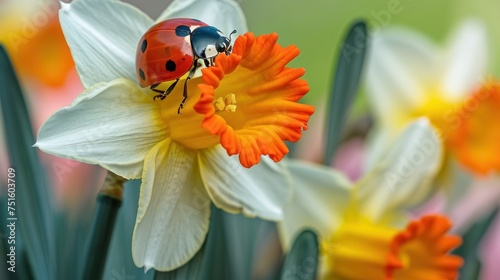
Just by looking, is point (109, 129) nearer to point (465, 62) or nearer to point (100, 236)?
point (100, 236)

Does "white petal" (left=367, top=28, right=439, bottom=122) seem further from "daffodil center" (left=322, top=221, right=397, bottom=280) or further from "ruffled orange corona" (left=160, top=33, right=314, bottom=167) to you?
"ruffled orange corona" (left=160, top=33, right=314, bottom=167)

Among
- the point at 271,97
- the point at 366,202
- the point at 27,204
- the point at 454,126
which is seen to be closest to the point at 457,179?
the point at 454,126

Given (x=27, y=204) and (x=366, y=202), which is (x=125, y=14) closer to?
(x=27, y=204)

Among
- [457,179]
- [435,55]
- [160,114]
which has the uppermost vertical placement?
[160,114]

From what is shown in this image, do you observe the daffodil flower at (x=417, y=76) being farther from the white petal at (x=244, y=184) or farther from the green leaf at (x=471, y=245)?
the white petal at (x=244, y=184)

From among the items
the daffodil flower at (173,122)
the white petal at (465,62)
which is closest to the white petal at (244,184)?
the daffodil flower at (173,122)

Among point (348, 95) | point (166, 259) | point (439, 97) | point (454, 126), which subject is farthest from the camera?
point (439, 97)
